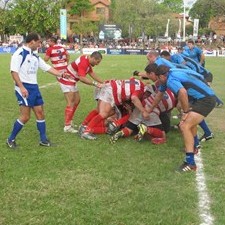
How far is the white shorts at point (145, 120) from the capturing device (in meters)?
7.47

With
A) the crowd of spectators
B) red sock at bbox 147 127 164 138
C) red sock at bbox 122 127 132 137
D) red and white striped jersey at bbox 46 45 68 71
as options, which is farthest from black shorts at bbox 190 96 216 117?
the crowd of spectators

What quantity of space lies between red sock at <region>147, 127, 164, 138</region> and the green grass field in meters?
0.18

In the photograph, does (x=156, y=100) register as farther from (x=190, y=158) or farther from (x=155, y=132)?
(x=190, y=158)

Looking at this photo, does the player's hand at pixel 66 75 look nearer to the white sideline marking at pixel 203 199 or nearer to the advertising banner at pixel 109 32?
the white sideline marking at pixel 203 199

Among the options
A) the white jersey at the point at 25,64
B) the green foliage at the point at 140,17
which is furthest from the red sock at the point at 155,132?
the green foliage at the point at 140,17

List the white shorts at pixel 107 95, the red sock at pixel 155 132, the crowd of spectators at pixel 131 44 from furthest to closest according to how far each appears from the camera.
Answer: the crowd of spectators at pixel 131 44 → the white shorts at pixel 107 95 → the red sock at pixel 155 132

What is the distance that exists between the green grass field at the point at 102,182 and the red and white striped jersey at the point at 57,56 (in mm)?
2805

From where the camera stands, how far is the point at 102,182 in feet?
17.7

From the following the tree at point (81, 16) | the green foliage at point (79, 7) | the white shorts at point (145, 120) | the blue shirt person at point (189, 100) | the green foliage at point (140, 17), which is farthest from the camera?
the green foliage at point (79, 7)

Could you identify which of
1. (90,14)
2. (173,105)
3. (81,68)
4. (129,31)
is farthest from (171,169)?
(90,14)

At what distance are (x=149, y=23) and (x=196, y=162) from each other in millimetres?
66243

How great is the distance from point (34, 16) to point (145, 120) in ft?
198

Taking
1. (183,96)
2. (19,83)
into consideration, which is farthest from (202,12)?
(183,96)

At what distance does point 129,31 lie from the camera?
70.7m
